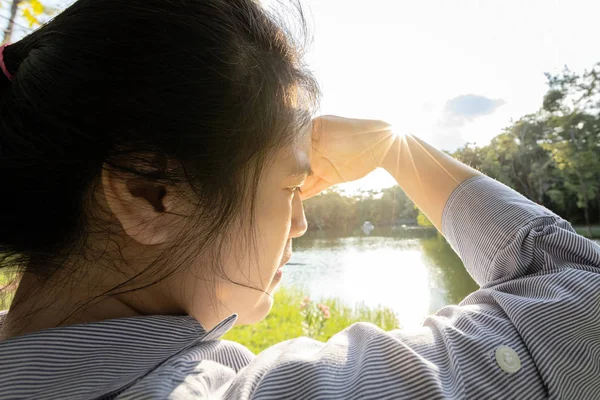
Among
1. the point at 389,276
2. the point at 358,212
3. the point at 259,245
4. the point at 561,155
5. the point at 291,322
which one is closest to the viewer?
the point at 259,245

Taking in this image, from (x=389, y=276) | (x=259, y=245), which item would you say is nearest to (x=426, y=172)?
(x=259, y=245)

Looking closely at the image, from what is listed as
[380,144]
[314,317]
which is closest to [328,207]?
[314,317]

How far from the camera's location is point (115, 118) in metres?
0.35

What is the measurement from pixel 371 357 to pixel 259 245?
0.20 m

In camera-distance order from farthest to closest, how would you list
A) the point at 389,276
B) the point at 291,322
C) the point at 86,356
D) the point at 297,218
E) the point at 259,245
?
the point at 389,276 → the point at 291,322 → the point at 297,218 → the point at 259,245 → the point at 86,356

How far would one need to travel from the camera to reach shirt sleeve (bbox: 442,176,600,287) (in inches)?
17.8

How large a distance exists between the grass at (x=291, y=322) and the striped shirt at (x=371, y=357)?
1.55m

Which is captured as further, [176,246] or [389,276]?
[389,276]

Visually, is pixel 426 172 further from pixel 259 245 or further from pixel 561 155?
pixel 561 155

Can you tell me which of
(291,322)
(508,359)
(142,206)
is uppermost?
(142,206)

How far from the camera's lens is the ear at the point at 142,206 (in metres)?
0.36

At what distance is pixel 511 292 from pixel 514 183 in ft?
23.5

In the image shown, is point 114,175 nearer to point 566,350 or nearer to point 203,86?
point 203,86

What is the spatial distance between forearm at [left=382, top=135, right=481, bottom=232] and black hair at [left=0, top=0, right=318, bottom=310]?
16.0 inches
